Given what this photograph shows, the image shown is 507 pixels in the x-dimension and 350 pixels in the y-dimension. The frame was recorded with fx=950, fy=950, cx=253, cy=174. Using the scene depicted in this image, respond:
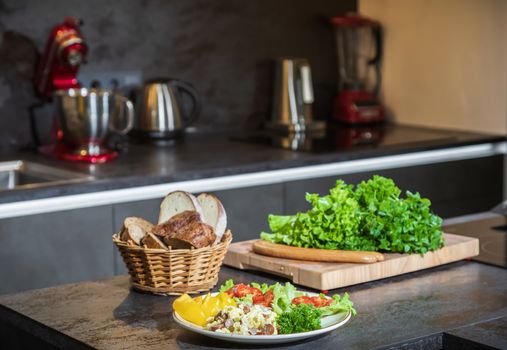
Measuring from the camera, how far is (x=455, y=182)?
3.45m

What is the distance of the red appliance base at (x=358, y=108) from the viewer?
3920 millimetres

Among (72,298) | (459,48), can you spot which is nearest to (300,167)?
(459,48)

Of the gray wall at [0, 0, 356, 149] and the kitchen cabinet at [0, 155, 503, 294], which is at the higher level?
the gray wall at [0, 0, 356, 149]

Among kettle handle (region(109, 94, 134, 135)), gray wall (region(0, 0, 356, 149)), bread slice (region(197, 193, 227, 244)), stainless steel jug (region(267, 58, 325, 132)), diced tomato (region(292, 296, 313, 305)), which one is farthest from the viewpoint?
stainless steel jug (region(267, 58, 325, 132))

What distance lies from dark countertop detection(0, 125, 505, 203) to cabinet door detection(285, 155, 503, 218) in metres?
0.07

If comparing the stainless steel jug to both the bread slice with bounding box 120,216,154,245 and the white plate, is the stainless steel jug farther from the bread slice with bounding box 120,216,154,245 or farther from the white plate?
the white plate

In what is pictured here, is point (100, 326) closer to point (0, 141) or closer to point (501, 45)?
point (0, 141)

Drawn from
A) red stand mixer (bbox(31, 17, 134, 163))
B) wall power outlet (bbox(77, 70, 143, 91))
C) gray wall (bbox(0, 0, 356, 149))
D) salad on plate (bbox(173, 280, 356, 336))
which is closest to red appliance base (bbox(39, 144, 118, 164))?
red stand mixer (bbox(31, 17, 134, 163))

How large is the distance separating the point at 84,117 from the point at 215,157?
44 cm

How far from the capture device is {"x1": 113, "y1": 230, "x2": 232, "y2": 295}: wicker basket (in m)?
1.66

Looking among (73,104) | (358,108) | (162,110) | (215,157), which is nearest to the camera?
(73,104)

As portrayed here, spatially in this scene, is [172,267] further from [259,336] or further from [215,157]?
[215,157]

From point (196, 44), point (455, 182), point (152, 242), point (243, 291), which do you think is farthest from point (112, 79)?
point (243, 291)

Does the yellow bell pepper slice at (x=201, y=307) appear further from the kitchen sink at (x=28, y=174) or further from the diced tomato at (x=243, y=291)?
A: the kitchen sink at (x=28, y=174)
